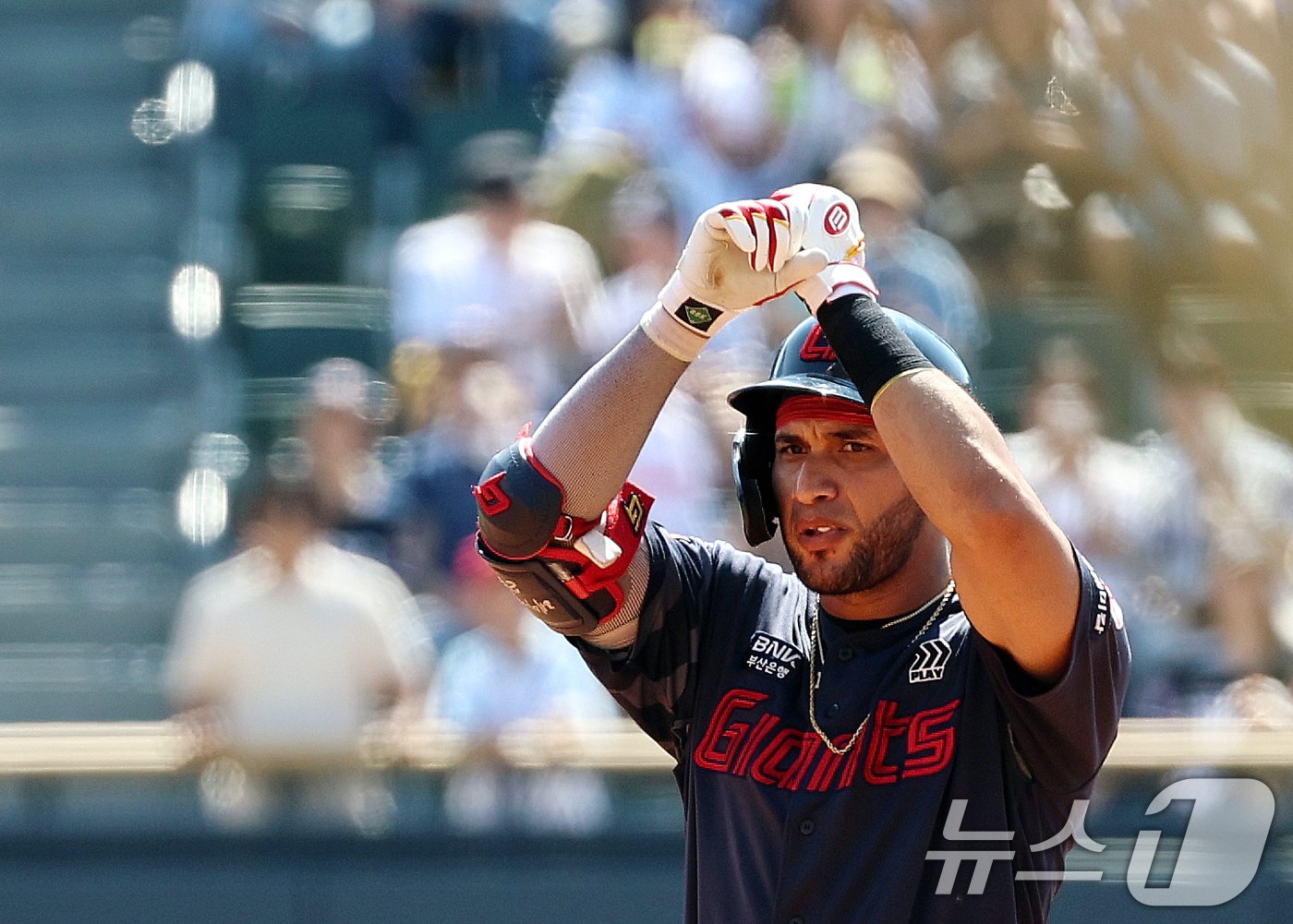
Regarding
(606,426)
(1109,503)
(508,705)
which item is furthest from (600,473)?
(1109,503)

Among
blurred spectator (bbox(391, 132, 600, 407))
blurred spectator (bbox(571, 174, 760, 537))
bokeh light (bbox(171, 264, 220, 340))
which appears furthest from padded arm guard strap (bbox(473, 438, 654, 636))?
bokeh light (bbox(171, 264, 220, 340))

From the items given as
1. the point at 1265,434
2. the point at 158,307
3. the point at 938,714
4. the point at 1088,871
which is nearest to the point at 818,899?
the point at 938,714

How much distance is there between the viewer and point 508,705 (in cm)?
482

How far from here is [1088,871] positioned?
177 inches

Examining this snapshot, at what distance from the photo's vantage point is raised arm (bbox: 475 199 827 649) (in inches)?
103

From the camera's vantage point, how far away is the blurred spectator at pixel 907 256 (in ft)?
18.9

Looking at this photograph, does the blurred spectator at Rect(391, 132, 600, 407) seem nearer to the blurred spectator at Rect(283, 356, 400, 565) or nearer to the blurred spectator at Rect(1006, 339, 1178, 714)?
the blurred spectator at Rect(283, 356, 400, 565)

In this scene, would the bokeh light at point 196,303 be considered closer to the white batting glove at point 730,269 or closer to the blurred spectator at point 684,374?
the blurred spectator at point 684,374

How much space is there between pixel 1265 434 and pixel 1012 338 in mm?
878

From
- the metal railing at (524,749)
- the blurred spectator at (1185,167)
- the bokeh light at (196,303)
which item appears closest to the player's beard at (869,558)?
the metal railing at (524,749)

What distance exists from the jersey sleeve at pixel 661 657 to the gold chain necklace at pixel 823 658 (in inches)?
7.1

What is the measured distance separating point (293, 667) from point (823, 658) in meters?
2.62

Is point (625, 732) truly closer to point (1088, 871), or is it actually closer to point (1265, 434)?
point (1088, 871)

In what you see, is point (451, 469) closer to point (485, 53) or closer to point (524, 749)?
point (524, 749)
